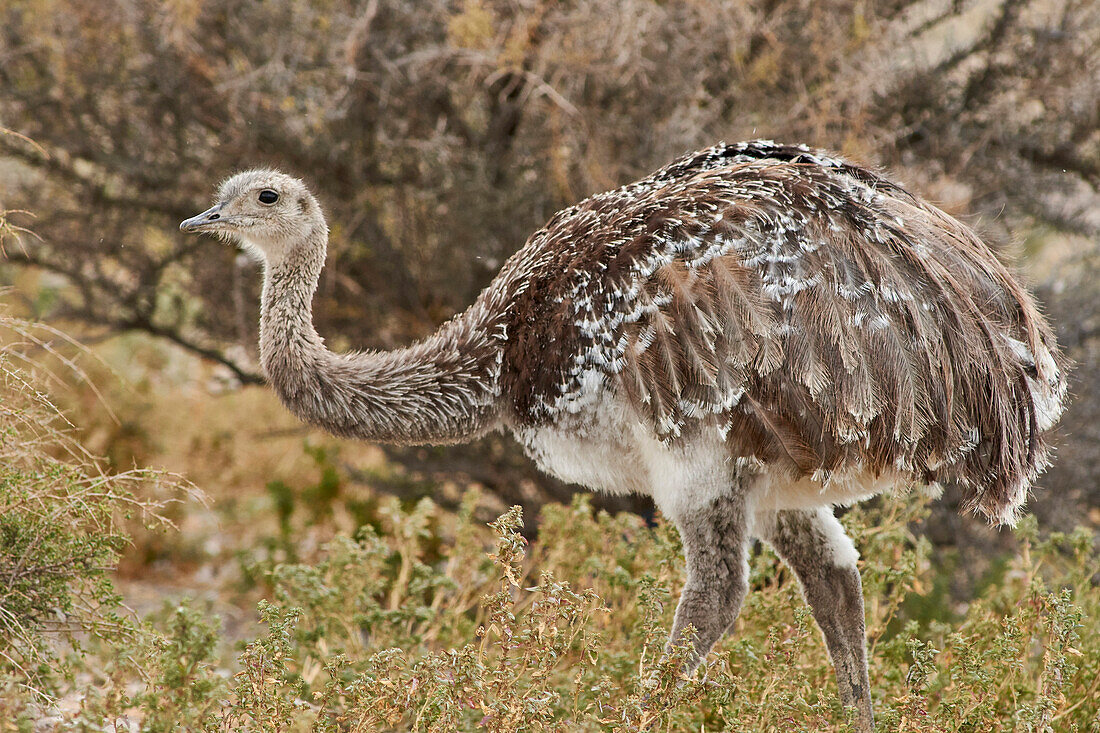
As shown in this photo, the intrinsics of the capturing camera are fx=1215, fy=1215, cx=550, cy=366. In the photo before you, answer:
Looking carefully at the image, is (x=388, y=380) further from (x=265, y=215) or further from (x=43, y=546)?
(x=43, y=546)

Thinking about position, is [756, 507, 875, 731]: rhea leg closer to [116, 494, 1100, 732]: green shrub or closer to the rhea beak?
[116, 494, 1100, 732]: green shrub

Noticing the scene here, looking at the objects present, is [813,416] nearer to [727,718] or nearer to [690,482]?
[690,482]

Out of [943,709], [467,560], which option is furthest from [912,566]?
[467,560]

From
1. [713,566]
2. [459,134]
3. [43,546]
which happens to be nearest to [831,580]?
[713,566]

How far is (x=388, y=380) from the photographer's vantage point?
4.44m

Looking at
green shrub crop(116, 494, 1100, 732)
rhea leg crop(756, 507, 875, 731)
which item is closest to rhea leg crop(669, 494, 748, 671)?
green shrub crop(116, 494, 1100, 732)

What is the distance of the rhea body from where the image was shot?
3.69 m

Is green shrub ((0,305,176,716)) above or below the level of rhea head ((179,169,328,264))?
below

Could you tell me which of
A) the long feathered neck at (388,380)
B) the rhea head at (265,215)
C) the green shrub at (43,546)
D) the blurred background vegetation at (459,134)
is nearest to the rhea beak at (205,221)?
the rhea head at (265,215)

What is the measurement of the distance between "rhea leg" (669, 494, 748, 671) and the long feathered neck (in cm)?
93

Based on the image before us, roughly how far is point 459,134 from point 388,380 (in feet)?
9.38

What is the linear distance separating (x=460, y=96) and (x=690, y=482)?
12.1 feet

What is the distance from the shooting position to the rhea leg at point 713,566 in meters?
3.83

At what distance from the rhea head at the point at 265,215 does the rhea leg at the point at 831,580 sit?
6.54ft
